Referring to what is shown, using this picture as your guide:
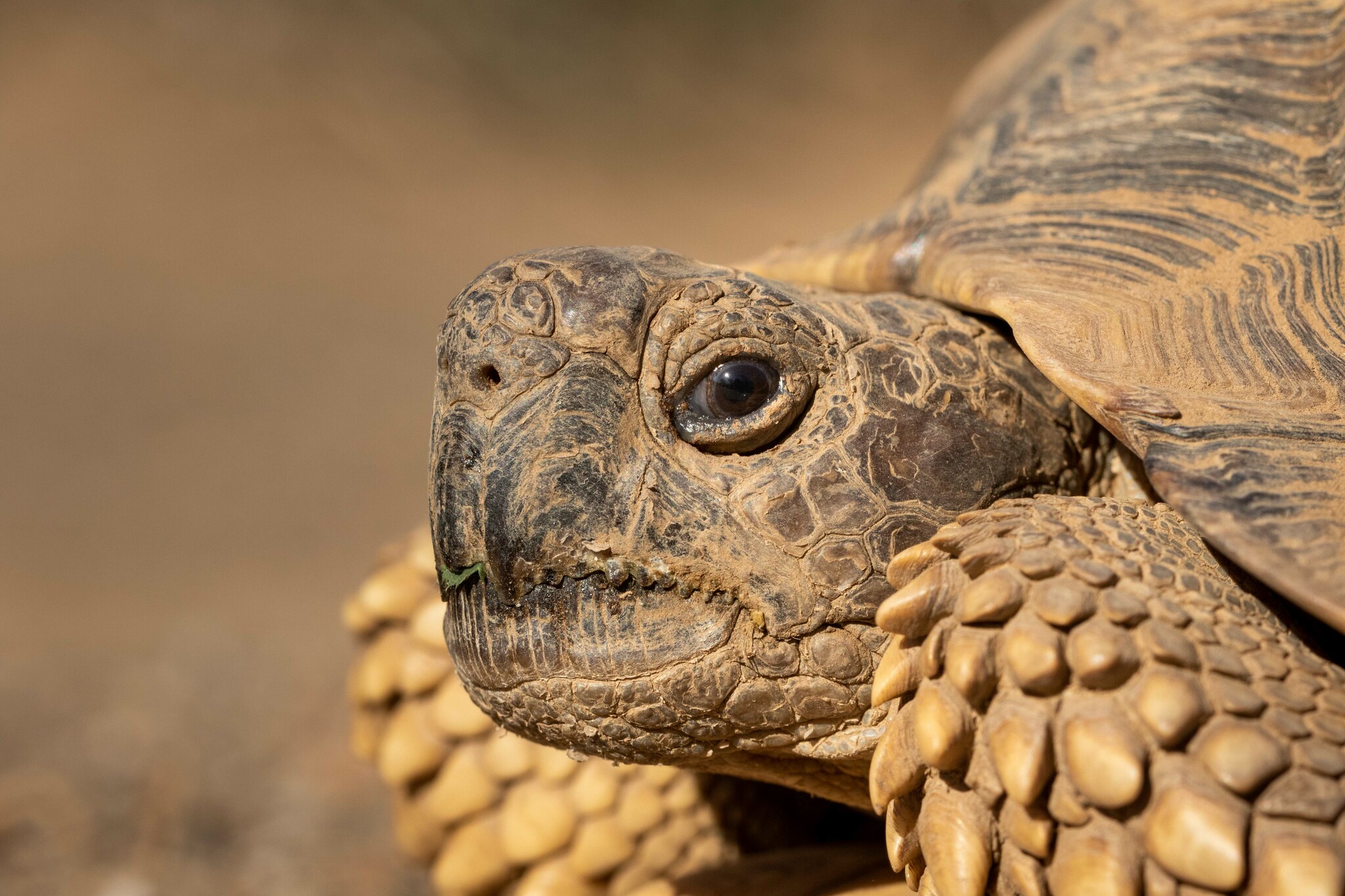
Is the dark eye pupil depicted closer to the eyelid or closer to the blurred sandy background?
the eyelid

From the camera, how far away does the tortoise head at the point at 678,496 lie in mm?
1304

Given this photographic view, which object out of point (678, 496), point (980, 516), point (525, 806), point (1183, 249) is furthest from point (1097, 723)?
point (525, 806)

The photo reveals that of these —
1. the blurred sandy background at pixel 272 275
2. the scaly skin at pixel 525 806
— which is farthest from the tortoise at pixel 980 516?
the blurred sandy background at pixel 272 275

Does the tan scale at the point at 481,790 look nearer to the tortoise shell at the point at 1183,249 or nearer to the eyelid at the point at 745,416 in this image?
the eyelid at the point at 745,416

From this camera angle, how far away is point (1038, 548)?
1.20m

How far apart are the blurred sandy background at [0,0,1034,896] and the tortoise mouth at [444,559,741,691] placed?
164 cm

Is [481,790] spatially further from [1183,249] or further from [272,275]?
[272,275]

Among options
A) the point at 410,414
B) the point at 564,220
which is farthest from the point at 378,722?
the point at 564,220

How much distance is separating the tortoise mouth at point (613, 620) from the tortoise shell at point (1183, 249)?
50 cm

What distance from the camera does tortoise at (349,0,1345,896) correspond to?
3.53ft

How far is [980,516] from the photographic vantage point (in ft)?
4.21

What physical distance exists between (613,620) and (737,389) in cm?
31

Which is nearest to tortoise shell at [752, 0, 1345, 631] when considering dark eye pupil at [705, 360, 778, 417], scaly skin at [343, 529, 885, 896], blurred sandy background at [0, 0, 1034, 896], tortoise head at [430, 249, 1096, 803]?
tortoise head at [430, 249, 1096, 803]

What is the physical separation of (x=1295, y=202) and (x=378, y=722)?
1.95m
